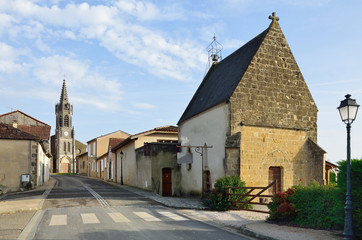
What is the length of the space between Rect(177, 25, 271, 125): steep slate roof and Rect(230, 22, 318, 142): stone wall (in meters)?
0.50

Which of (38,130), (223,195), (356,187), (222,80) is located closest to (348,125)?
(356,187)

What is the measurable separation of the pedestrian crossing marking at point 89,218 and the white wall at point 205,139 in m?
7.30

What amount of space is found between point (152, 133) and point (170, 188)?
5739mm

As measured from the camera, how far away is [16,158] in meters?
21.8

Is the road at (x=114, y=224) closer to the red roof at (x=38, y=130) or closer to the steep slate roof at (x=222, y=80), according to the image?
the steep slate roof at (x=222, y=80)

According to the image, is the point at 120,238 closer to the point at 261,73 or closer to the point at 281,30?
the point at 261,73

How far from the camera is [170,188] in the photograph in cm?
2309

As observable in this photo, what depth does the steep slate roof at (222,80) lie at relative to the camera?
17.9 meters

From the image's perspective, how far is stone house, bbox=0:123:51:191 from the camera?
70.2 ft

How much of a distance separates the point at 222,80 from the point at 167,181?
8318 mm

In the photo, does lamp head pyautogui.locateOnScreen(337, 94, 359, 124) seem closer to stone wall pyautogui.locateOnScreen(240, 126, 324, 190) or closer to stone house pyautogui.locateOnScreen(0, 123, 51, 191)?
stone wall pyautogui.locateOnScreen(240, 126, 324, 190)

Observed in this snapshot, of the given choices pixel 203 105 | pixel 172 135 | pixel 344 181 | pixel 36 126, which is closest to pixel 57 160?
pixel 36 126

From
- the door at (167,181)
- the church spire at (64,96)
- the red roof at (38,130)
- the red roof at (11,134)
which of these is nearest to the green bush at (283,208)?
Answer: the door at (167,181)

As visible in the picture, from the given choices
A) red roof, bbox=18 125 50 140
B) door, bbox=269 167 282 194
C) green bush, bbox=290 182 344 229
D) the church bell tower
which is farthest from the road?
the church bell tower
